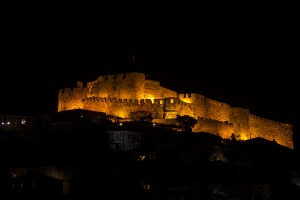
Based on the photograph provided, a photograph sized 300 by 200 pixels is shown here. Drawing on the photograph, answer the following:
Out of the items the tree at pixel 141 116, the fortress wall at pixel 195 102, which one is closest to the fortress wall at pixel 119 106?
the tree at pixel 141 116

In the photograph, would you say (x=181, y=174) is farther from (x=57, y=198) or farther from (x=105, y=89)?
(x=105, y=89)

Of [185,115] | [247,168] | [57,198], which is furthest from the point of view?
[185,115]

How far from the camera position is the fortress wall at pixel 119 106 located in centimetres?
6631

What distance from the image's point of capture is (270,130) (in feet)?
253

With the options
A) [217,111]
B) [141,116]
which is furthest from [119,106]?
[217,111]

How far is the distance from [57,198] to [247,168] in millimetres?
18637

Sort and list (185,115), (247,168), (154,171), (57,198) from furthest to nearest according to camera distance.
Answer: (185,115) → (247,168) → (154,171) → (57,198)

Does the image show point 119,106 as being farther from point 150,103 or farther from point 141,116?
point 150,103

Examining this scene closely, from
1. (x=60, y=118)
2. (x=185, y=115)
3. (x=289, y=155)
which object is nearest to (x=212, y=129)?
(x=185, y=115)

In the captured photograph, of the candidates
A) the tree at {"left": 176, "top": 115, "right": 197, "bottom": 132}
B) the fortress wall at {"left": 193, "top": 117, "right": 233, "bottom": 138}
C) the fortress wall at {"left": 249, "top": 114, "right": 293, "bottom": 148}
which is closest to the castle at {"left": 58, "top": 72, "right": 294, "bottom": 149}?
the fortress wall at {"left": 193, "top": 117, "right": 233, "bottom": 138}

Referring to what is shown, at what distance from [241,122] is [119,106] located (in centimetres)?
1394

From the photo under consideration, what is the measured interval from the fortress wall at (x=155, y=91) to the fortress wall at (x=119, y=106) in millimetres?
1984

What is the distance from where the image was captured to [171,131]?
205 feet

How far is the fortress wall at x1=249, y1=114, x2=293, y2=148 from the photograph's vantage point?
74.7m
